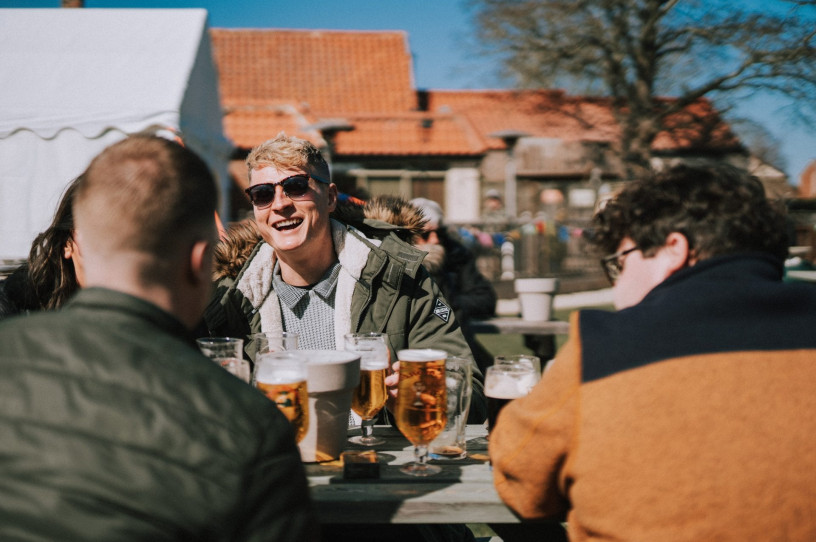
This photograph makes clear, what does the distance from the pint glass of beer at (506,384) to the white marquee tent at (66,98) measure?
5138mm

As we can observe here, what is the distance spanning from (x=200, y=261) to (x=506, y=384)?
0.83 meters

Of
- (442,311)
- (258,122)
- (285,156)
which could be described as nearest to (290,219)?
(285,156)

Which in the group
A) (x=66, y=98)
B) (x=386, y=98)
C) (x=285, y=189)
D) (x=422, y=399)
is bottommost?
(x=422, y=399)

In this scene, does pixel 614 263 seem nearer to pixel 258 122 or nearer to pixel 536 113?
pixel 258 122

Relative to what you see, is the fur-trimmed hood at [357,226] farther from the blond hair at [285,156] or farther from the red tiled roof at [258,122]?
the red tiled roof at [258,122]

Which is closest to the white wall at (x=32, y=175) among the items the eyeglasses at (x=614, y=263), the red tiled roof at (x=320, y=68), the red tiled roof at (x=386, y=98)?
the eyeglasses at (x=614, y=263)

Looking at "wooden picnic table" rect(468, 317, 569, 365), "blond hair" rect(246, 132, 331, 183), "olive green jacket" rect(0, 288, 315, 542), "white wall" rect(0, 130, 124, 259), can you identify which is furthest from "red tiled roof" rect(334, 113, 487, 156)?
"olive green jacket" rect(0, 288, 315, 542)

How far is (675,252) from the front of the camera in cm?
142

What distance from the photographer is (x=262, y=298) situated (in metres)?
2.54

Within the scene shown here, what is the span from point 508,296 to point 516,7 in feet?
25.6

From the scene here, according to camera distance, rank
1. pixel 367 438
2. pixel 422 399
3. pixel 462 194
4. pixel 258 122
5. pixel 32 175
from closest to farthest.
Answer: pixel 422 399 < pixel 367 438 < pixel 32 175 < pixel 258 122 < pixel 462 194

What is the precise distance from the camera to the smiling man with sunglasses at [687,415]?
1110 millimetres

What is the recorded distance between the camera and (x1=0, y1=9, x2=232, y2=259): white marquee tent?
590 centimetres

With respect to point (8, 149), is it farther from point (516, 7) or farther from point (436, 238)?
point (516, 7)
